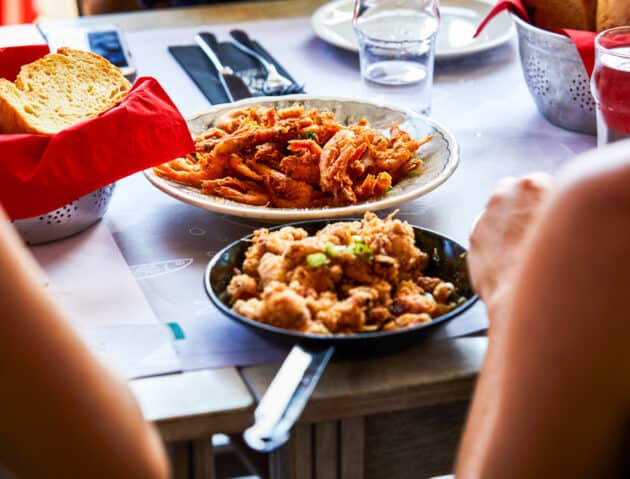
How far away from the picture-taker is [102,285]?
4.05 ft

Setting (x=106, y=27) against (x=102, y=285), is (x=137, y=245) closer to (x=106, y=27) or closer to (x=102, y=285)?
(x=102, y=285)

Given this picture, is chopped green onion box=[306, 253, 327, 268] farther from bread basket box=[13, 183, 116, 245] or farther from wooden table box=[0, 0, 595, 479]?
bread basket box=[13, 183, 116, 245]

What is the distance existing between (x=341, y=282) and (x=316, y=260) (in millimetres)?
43

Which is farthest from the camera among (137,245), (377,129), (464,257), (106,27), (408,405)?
(106,27)

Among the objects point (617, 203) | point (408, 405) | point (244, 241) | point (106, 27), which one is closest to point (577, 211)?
point (617, 203)

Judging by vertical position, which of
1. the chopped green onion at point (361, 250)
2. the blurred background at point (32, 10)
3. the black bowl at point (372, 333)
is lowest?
the blurred background at point (32, 10)

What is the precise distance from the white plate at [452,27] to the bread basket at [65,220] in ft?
2.94

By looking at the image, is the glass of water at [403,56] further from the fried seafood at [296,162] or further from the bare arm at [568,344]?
the bare arm at [568,344]

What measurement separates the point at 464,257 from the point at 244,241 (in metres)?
0.28

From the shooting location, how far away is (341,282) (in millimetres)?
1089

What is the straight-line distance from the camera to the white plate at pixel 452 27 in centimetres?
208

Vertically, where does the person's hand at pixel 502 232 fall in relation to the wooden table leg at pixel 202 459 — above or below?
above

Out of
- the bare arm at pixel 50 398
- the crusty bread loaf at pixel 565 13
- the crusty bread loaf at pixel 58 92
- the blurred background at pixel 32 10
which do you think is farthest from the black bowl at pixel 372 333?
the blurred background at pixel 32 10

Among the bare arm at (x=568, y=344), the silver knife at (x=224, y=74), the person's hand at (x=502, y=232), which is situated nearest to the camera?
the bare arm at (x=568, y=344)
